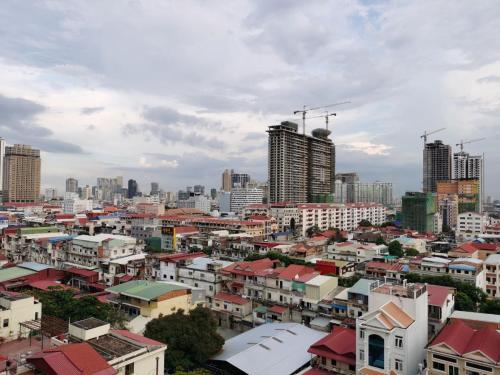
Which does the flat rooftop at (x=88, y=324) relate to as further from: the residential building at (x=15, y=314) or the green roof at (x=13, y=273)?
the green roof at (x=13, y=273)

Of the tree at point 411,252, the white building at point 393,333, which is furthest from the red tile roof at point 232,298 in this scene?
the tree at point 411,252

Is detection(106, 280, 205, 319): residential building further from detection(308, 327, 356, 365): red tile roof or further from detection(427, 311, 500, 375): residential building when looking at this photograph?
detection(427, 311, 500, 375): residential building

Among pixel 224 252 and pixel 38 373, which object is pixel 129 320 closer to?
pixel 38 373

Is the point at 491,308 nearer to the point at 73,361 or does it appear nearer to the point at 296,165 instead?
the point at 73,361

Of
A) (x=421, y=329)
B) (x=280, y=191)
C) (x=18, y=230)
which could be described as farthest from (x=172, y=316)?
(x=280, y=191)

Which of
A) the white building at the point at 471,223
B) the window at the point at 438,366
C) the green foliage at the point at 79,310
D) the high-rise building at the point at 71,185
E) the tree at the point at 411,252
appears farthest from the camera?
the high-rise building at the point at 71,185

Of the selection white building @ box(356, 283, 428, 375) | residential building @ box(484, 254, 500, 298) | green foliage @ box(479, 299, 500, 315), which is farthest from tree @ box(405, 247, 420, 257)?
white building @ box(356, 283, 428, 375)

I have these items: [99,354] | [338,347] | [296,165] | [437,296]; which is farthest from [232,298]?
[296,165]
